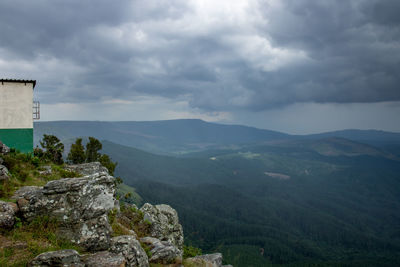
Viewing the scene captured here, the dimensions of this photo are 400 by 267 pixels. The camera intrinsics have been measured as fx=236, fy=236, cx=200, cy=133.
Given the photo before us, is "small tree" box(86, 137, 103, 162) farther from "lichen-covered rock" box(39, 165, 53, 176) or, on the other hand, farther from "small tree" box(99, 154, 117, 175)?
"lichen-covered rock" box(39, 165, 53, 176)

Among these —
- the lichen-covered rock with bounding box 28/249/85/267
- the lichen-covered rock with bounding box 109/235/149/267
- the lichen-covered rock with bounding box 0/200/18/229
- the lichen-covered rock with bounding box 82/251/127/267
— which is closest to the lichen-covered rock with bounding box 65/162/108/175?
the lichen-covered rock with bounding box 0/200/18/229

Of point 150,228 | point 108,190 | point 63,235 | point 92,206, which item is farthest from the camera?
point 150,228

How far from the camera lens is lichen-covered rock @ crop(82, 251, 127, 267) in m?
11.4

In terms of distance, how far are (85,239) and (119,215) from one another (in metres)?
8.42

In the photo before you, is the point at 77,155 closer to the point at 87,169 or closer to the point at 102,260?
the point at 87,169

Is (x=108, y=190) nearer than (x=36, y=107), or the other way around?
(x=108, y=190)

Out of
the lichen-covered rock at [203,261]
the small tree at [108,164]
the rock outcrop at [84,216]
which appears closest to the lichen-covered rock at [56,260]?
the rock outcrop at [84,216]

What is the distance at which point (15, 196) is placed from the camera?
651 inches

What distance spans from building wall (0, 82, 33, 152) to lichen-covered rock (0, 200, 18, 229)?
2208cm

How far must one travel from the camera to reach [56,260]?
1060cm

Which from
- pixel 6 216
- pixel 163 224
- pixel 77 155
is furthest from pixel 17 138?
pixel 6 216

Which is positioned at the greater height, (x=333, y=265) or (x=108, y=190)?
(x=108, y=190)

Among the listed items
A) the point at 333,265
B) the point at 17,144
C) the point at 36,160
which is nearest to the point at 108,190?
the point at 36,160

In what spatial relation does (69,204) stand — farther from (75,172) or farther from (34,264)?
(75,172)
